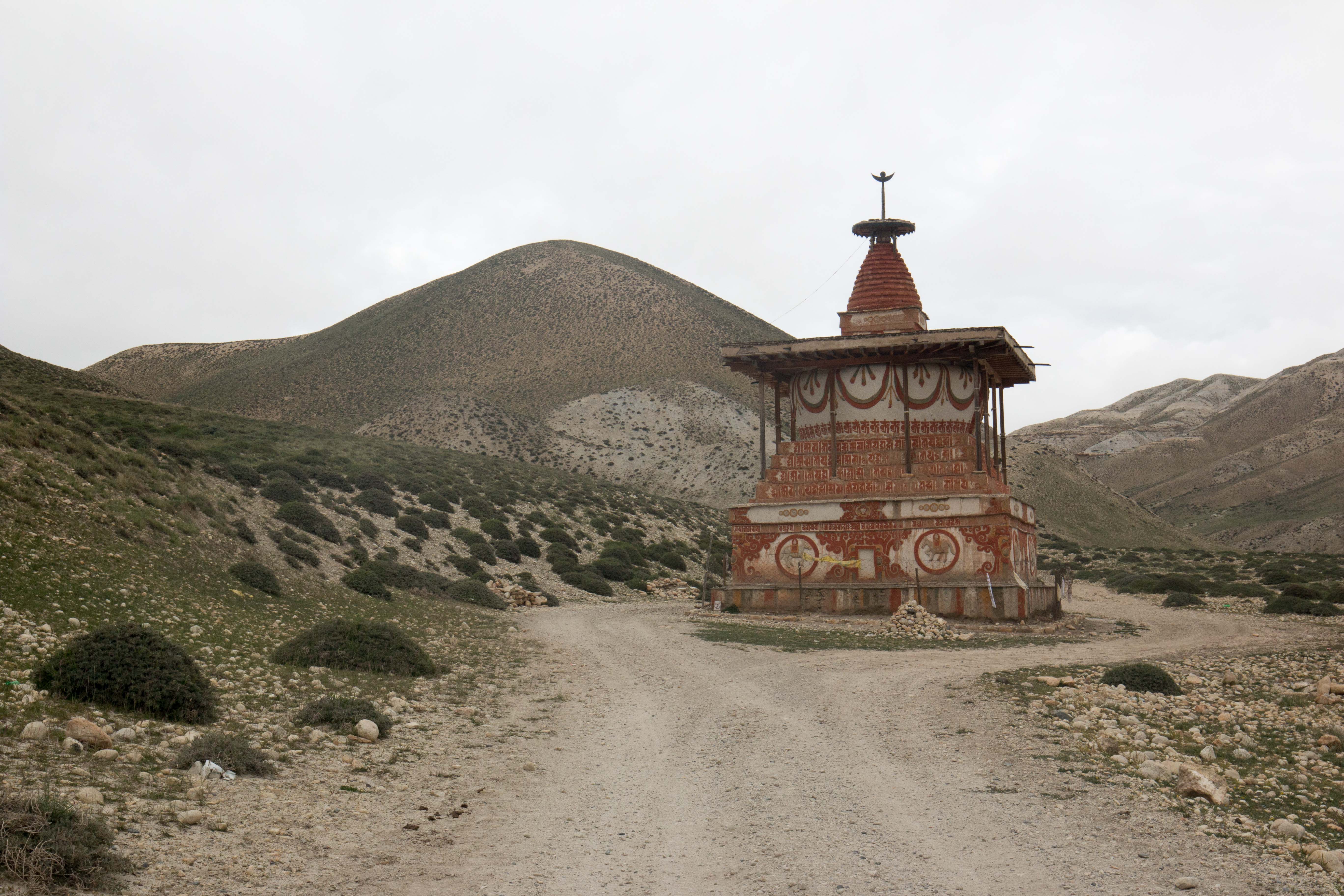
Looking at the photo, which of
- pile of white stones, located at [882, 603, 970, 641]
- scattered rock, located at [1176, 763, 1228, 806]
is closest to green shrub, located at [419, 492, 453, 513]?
pile of white stones, located at [882, 603, 970, 641]

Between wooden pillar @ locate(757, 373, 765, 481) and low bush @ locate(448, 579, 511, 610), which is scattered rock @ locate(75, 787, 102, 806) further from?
wooden pillar @ locate(757, 373, 765, 481)

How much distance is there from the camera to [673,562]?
42.5 meters

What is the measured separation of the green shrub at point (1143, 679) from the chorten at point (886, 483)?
10843 millimetres

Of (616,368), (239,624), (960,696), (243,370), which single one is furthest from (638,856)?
(243,370)

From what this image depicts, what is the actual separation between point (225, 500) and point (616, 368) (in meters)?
80.2

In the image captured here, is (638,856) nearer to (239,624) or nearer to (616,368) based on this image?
(239,624)

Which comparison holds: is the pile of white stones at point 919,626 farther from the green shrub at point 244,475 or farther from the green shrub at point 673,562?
the green shrub at point 244,475

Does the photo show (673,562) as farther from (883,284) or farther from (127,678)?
(127,678)

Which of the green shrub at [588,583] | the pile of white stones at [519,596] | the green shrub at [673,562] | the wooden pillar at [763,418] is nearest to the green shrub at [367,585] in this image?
the pile of white stones at [519,596]

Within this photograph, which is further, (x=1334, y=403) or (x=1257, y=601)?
(x=1334, y=403)

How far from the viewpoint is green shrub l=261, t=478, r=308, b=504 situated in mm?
30766

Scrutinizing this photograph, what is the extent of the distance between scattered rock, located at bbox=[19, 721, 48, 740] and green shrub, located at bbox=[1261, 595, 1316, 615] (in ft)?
108

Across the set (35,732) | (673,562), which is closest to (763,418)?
(673,562)

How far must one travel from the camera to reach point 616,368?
105 metres
